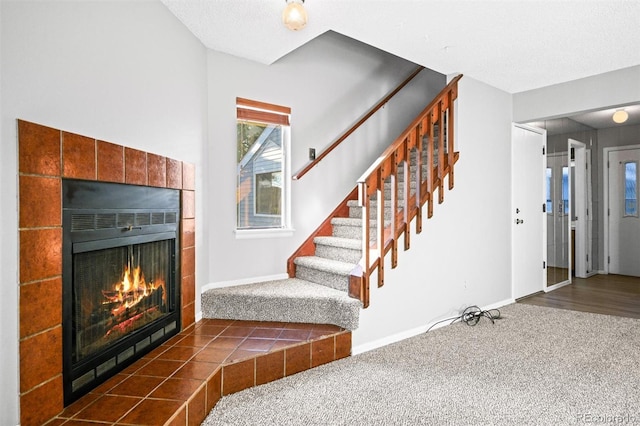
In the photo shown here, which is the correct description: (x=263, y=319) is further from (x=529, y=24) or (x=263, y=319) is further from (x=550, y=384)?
(x=529, y=24)

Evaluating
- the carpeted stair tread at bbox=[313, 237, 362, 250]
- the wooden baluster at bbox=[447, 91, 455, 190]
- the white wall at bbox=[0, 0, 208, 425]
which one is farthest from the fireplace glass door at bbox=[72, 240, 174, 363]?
the wooden baluster at bbox=[447, 91, 455, 190]

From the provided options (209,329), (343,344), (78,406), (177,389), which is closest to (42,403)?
(78,406)

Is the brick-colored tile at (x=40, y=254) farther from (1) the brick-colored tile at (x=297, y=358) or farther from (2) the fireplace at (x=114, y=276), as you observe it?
(1) the brick-colored tile at (x=297, y=358)

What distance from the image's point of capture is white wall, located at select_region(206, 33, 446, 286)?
305 cm

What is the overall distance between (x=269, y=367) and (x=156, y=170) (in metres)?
1.32

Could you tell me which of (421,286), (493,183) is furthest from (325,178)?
(493,183)

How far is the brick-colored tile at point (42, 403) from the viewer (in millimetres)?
1429

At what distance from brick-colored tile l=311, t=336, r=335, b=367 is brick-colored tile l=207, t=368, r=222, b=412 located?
0.62 meters

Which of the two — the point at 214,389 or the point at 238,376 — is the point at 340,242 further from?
the point at 214,389

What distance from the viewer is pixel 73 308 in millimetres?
1680

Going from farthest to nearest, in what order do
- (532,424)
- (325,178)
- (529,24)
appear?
(325,178) → (529,24) → (532,424)

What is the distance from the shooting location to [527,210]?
14.4 ft

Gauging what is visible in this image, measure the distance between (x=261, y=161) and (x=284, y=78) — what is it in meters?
0.76

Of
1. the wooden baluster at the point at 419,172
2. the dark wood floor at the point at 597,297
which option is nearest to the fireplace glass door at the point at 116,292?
the wooden baluster at the point at 419,172
